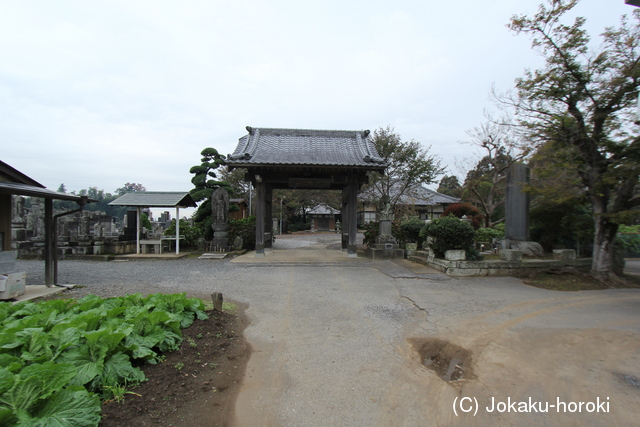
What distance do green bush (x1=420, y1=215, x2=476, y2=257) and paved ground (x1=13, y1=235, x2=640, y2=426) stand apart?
3.80 ft

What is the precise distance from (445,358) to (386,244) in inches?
311

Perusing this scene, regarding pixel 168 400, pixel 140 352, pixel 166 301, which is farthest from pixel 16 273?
pixel 168 400

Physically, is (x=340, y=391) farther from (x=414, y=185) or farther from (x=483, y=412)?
(x=414, y=185)

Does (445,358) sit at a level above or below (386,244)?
below

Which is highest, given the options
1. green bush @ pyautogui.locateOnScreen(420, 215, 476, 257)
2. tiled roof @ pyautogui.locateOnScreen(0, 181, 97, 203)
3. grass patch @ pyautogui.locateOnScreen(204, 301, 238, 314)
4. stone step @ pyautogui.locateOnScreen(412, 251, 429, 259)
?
tiled roof @ pyautogui.locateOnScreen(0, 181, 97, 203)

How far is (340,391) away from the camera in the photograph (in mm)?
2855

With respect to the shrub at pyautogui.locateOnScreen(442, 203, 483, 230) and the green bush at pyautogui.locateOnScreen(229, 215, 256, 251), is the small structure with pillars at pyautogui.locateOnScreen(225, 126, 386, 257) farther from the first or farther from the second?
the shrub at pyautogui.locateOnScreen(442, 203, 483, 230)

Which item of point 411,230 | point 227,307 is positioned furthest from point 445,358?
point 411,230

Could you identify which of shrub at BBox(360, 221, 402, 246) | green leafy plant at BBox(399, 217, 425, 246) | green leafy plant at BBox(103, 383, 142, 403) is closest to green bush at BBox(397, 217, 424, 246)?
green leafy plant at BBox(399, 217, 425, 246)

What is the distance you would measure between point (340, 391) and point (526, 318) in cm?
369

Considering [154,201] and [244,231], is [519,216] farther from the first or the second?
[154,201]

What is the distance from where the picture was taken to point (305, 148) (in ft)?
42.8

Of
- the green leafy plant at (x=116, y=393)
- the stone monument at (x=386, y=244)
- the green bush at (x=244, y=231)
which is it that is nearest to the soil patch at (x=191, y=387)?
the green leafy plant at (x=116, y=393)

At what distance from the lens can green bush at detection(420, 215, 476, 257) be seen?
8.16m
